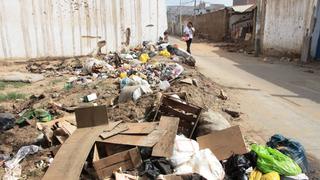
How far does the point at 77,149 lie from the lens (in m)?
4.25

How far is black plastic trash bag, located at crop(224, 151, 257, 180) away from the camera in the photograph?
404 cm

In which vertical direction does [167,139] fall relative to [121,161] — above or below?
above

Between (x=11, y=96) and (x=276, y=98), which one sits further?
(x=276, y=98)

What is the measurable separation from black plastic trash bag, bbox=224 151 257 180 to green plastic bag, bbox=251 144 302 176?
0.10 metres

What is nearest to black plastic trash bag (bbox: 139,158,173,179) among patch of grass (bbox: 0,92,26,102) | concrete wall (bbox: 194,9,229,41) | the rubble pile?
the rubble pile

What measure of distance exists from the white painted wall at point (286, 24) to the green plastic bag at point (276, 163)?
490 inches

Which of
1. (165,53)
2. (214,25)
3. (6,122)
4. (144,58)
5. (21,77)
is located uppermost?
(214,25)

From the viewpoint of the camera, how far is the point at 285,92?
9117 mm

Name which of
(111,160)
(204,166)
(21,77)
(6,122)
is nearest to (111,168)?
(111,160)

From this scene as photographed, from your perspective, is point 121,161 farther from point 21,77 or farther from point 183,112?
point 21,77

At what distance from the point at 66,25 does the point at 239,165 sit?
10514 millimetres

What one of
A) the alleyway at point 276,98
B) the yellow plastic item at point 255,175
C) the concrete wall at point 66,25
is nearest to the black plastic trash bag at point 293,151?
the yellow plastic item at point 255,175

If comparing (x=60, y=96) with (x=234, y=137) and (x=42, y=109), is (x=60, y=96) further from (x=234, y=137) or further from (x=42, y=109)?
(x=234, y=137)

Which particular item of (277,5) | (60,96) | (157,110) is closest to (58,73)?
(60,96)
